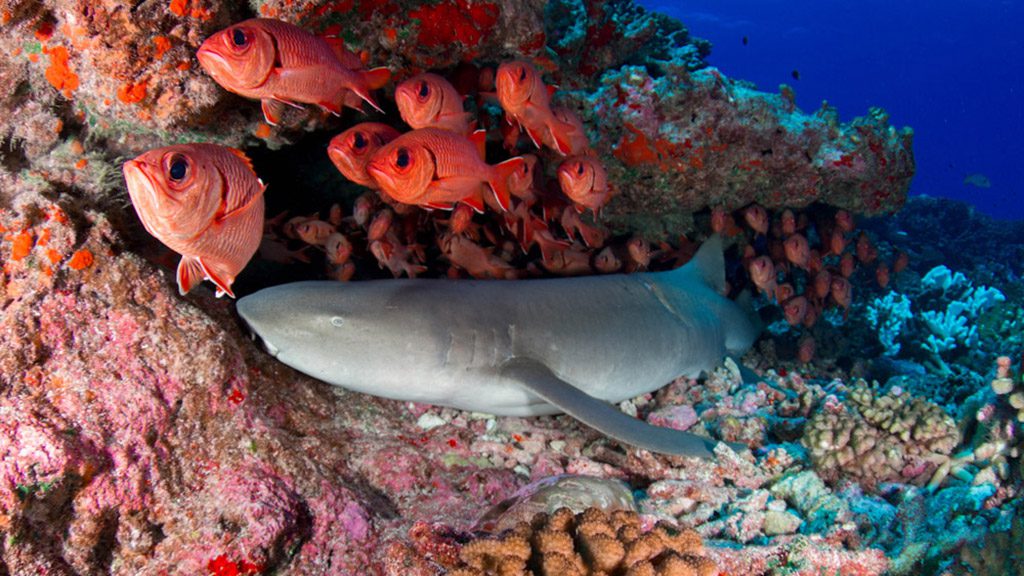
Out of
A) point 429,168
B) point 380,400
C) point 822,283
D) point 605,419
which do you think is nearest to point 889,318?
point 822,283

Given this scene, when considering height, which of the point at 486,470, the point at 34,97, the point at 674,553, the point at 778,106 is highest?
the point at 778,106

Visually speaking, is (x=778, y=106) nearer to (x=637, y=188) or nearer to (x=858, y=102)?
(x=637, y=188)

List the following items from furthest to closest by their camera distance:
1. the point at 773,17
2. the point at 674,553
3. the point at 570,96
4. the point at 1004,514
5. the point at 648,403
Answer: the point at 773,17 < the point at 570,96 < the point at 648,403 < the point at 1004,514 < the point at 674,553

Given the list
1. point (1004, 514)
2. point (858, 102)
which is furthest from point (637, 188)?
point (858, 102)

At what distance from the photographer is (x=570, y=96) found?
5.79 metres

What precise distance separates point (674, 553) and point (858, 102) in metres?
159

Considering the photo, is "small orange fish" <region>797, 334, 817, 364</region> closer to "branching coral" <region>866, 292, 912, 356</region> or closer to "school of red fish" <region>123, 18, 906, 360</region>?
"school of red fish" <region>123, 18, 906, 360</region>

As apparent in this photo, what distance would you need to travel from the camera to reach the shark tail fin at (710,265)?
5.98 metres

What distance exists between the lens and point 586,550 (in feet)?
6.88

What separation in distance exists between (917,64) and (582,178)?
506 ft

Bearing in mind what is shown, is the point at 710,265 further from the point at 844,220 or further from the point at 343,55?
the point at 343,55

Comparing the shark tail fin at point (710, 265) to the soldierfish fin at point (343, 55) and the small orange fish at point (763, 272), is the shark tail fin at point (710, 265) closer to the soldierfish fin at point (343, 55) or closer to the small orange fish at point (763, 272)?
the small orange fish at point (763, 272)

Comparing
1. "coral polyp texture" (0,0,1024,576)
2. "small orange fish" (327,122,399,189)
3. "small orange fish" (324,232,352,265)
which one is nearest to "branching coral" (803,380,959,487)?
"coral polyp texture" (0,0,1024,576)

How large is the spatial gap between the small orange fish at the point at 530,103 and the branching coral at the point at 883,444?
108 inches
